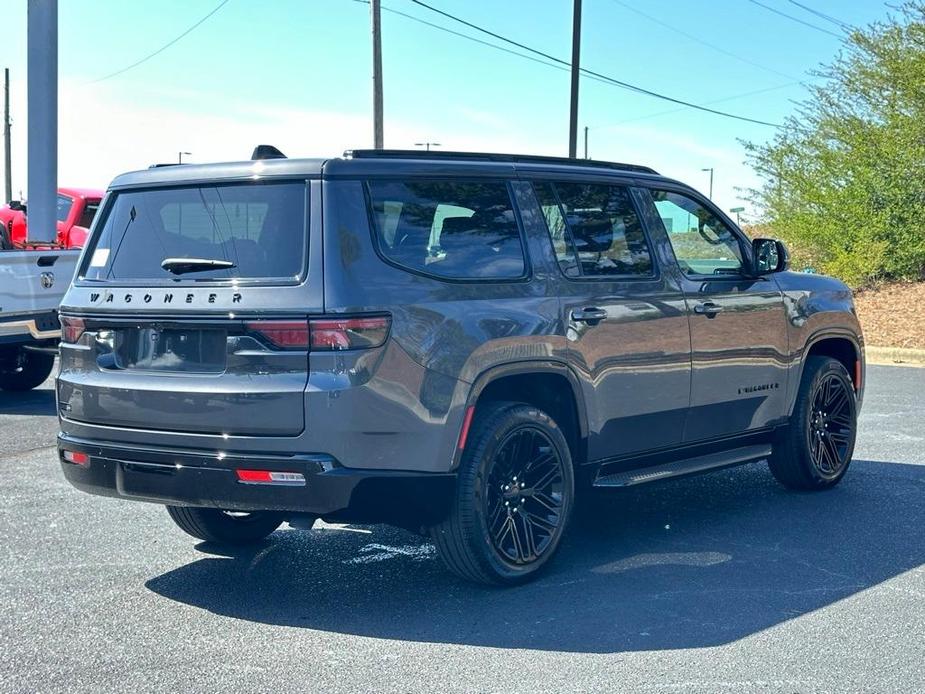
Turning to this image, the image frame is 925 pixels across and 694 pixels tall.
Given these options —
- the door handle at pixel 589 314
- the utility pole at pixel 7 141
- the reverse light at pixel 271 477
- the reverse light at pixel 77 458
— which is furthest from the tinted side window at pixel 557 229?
the utility pole at pixel 7 141

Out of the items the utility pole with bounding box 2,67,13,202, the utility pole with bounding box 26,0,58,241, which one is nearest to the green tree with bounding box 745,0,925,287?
the utility pole with bounding box 26,0,58,241

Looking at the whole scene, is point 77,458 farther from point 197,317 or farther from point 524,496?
point 524,496

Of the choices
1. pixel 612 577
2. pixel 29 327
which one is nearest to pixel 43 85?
pixel 29 327

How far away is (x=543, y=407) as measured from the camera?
587cm

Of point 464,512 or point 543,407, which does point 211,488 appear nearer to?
point 464,512

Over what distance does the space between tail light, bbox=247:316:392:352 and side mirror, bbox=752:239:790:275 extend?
9.87 ft

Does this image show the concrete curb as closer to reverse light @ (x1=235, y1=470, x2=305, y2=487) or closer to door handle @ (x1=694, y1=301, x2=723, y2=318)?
door handle @ (x1=694, y1=301, x2=723, y2=318)

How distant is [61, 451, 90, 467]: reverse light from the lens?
535 cm

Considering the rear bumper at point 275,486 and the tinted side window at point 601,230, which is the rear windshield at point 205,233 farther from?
the tinted side window at point 601,230

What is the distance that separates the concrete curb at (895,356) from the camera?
56.4ft

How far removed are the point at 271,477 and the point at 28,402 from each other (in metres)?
8.48

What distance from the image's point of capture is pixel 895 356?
57.5ft

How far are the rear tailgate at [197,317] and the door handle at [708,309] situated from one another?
8.19 ft

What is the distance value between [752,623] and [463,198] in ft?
7.33
